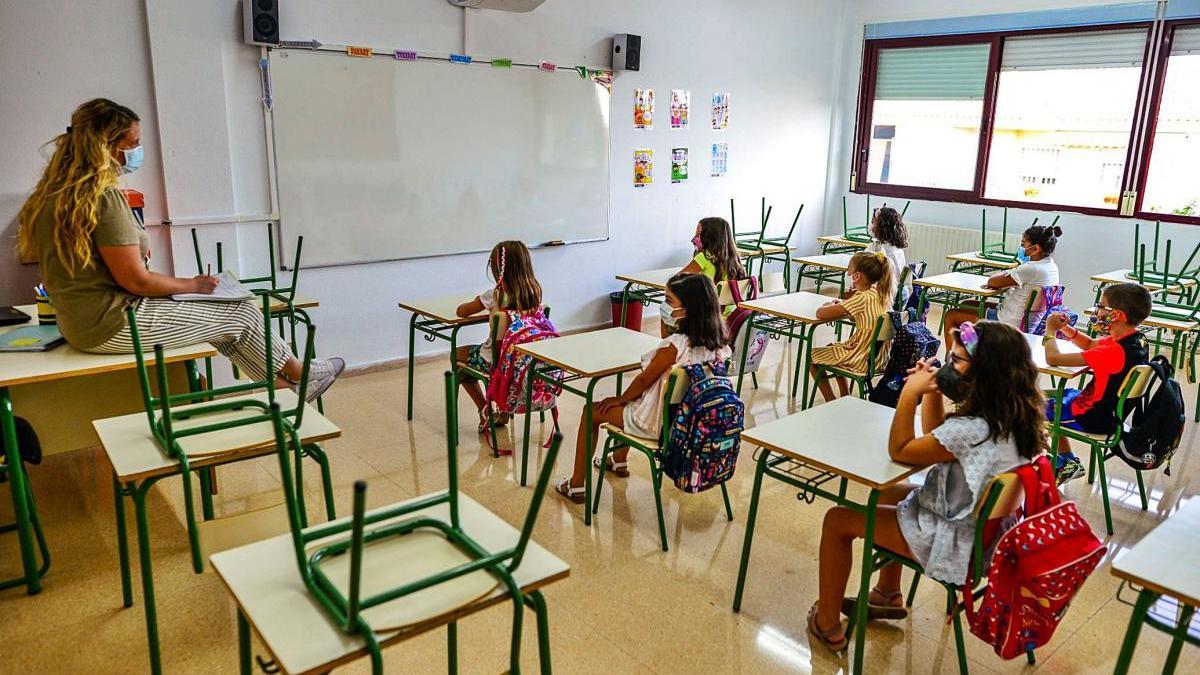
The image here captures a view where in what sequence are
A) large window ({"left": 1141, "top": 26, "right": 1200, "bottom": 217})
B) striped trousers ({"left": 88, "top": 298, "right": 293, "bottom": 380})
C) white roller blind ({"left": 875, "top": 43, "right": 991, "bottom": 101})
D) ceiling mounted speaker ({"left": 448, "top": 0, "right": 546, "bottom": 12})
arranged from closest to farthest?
striped trousers ({"left": 88, "top": 298, "right": 293, "bottom": 380}) → ceiling mounted speaker ({"left": 448, "top": 0, "right": 546, "bottom": 12}) → large window ({"left": 1141, "top": 26, "right": 1200, "bottom": 217}) → white roller blind ({"left": 875, "top": 43, "right": 991, "bottom": 101})

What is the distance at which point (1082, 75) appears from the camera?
6.71 metres

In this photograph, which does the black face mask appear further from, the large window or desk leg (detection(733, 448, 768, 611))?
the large window

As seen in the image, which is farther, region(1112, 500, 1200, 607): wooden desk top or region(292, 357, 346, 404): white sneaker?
region(292, 357, 346, 404): white sneaker

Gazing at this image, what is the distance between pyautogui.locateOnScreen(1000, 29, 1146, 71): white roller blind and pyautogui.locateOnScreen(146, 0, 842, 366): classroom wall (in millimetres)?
1574

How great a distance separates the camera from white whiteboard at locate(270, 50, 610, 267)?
469 centimetres

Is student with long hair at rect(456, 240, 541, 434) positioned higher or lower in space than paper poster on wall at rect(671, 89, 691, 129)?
lower

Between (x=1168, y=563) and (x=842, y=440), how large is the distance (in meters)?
0.85

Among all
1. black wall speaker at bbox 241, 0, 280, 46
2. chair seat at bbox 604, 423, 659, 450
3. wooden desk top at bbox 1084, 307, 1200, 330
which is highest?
black wall speaker at bbox 241, 0, 280, 46

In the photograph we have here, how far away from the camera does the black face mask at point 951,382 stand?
6.88 feet

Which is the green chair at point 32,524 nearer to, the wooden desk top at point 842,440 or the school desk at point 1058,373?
the wooden desk top at point 842,440

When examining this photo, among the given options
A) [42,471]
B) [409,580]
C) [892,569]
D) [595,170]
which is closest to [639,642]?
[892,569]

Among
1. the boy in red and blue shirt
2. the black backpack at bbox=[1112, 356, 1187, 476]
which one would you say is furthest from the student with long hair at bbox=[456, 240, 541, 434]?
the black backpack at bbox=[1112, 356, 1187, 476]

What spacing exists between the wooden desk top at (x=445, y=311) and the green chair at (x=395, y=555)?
91.1 inches

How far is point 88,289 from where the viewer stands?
8.64 feet
